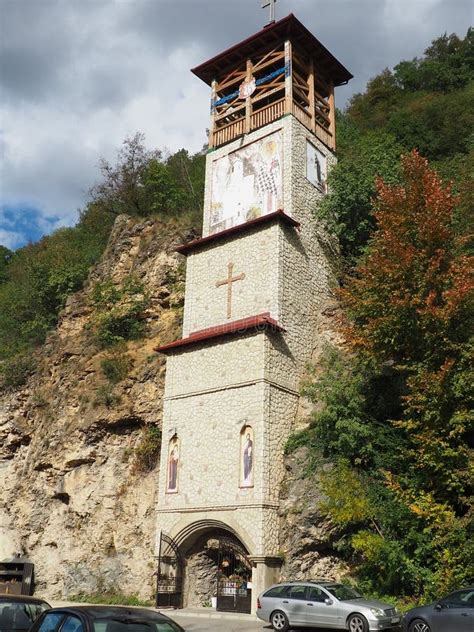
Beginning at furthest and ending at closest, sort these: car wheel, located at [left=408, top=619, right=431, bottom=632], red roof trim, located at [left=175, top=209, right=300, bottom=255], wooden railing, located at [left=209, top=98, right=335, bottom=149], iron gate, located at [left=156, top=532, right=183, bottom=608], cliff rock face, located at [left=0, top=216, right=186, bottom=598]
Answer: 1. wooden railing, located at [left=209, top=98, right=335, bottom=149]
2. cliff rock face, located at [left=0, top=216, right=186, bottom=598]
3. red roof trim, located at [left=175, top=209, right=300, bottom=255]
4. iron gate, located at [left=156, top=532, right=183, bottom=608]
5. car wheel, located at [left=408, top=619, right=431, bottom=632]

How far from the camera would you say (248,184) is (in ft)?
87.1

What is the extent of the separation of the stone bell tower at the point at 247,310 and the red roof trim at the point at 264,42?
51mm

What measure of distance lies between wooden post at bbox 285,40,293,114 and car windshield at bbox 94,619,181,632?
22.2m

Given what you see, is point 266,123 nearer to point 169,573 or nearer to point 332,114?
point 332,114

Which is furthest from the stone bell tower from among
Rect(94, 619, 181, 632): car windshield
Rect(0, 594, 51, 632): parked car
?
Rect(94, 619, 181, 632): car windshield

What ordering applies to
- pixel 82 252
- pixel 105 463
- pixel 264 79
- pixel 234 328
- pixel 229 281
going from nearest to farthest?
1. pixel 234 328
2. pixel 229 281
3. pixel 105 463
4. pixel 264 79
5. pixel 82 252

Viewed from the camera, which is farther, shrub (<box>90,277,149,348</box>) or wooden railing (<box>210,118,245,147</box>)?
shrub (<box>90,277,149,348</box>)

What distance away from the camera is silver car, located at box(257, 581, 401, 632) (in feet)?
46.6

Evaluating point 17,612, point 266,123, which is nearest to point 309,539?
point 17,612

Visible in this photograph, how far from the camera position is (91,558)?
79.7 ft

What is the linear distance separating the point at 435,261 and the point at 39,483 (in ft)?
60.1

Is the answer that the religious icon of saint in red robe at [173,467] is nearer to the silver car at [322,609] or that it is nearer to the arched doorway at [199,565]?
the arched doorway at [199,565]

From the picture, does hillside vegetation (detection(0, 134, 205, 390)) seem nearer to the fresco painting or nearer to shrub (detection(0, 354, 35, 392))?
shrub (detection(0, 354, 35, 392))

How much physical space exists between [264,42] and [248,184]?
256 inches
